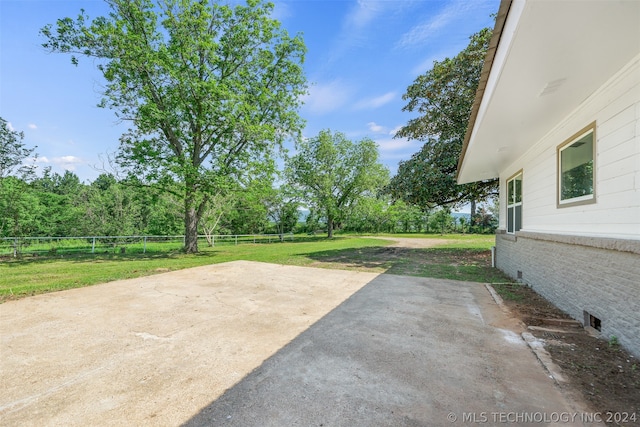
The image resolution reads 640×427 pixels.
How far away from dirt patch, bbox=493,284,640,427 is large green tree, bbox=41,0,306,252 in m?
11.1

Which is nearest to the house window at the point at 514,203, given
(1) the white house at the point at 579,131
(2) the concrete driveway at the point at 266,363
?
(1) the white house at the point at 579,131

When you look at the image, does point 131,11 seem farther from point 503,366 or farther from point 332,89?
point 503,366

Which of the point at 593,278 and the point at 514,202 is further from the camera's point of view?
the point at 514,202

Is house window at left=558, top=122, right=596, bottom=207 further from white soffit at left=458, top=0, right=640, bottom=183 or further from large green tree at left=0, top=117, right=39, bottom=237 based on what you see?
large green tree at left=0, top=117, right=39, bottom=237

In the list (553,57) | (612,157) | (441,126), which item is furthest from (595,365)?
(441,126)

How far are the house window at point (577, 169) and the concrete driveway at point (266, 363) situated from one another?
1986 millimetres

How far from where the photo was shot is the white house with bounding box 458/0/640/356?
2152 mm

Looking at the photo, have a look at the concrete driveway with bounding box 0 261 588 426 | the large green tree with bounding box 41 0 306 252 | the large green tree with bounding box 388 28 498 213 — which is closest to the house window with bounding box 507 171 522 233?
the large green tree with bounding box 388 28 498 213

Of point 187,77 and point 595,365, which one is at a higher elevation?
point 187,77

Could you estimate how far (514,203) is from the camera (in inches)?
301

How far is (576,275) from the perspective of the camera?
12.1 feet

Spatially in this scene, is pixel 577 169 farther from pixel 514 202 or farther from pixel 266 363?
pixel 266 363

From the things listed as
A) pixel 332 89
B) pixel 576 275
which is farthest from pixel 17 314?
pixel 332 89

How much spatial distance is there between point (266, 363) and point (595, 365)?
293 centimetres
